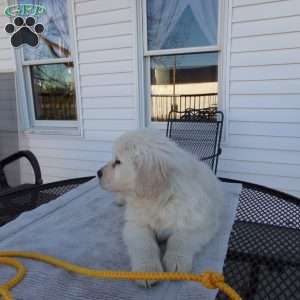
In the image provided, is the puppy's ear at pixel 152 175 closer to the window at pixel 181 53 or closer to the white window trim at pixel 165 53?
the white window trim at pixel 165 53

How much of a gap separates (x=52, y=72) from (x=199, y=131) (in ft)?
8.32

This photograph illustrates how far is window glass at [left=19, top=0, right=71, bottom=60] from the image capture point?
158 inches

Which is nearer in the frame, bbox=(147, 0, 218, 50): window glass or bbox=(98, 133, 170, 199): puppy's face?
bbox=(98, 133, 170, 199): puppy's face

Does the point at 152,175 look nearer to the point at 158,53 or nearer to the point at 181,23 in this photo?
the point at 158,53

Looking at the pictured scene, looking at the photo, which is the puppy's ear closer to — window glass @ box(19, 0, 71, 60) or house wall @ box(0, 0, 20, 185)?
window glass @ box(19, 0, 71, 60)

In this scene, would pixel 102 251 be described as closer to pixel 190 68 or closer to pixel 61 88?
pixel 190 68

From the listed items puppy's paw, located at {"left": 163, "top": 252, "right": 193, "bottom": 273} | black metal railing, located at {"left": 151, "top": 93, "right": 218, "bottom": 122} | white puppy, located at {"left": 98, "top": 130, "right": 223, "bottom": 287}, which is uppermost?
black metal railing, located at {"left": 151, "top": 93, "right": 218, "bottom": 122}

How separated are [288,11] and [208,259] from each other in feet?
9.20

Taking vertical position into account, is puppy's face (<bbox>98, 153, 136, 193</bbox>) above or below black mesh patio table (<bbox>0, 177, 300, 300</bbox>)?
above

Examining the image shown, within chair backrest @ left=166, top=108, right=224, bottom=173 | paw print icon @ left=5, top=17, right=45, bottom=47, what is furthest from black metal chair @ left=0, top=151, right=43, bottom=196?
paw print icon @ left=5, top=17, right=45, bottom=47

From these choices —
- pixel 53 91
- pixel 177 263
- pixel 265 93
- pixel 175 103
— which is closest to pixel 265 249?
pixel 177 263

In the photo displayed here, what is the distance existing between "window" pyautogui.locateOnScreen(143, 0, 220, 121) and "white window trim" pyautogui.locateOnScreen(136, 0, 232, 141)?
0.01 m

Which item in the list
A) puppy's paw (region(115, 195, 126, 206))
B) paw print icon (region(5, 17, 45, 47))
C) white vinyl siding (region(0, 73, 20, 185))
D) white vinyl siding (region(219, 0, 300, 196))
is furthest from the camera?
white vinyl siding (region(0, 73, 20, 185))

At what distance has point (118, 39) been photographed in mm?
3621
